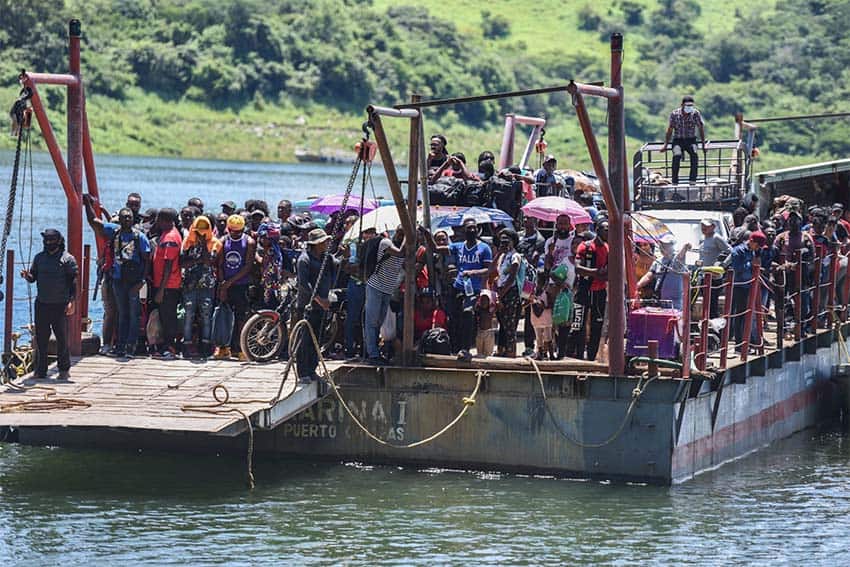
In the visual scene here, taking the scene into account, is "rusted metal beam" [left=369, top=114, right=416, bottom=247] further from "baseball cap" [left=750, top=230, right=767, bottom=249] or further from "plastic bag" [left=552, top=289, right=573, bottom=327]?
"baseball cap" [left=750, top=230, right=767, bottom=249]

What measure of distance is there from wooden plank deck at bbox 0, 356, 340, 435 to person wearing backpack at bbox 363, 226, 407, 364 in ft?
1.83

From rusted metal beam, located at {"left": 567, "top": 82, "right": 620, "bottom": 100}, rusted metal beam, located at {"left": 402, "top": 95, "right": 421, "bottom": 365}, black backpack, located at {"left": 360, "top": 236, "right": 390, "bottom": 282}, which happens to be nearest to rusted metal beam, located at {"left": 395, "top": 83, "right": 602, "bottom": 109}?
rusted metal beam, located at {"left": 567, "top": 82, "right": 620, "bottom": 100}

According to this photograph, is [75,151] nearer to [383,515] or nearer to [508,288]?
[508,288]

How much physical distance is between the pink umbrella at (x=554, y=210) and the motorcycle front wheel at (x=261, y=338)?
3772mm

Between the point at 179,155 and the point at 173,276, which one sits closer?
the point at 173,276

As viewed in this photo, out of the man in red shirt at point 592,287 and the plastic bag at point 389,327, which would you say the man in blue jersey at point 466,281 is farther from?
the man in red shirt at point 592,287

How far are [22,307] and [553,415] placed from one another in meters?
20.4

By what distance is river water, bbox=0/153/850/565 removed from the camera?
17.4 m

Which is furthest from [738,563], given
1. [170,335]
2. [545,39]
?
[545,39]

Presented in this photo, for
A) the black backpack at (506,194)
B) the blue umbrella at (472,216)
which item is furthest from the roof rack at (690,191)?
the blue umbrella at (472,216)

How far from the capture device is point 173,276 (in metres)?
20.8

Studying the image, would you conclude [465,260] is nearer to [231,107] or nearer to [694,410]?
[694,410]

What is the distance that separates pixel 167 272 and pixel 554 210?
4943mm

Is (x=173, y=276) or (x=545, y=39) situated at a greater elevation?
(x=545, y=39)
